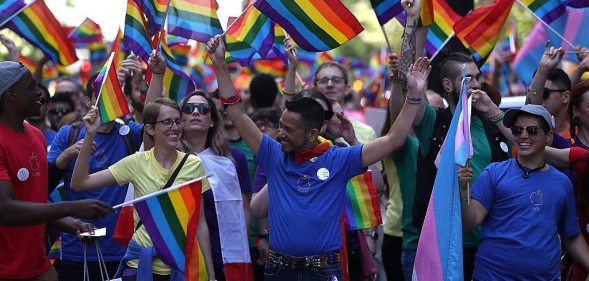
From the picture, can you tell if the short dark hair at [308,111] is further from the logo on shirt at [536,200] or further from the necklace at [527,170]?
the logo on shirt at [536,200]

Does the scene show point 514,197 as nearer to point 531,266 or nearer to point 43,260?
point 531,266

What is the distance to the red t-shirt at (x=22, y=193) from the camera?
217 inches

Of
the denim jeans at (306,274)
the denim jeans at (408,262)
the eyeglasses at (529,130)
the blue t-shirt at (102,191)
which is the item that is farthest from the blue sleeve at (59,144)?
the eyeglasses at (529,130)

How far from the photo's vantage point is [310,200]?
6066 mm

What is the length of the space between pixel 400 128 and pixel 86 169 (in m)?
2.13

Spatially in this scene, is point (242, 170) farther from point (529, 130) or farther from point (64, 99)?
point (64, 99)

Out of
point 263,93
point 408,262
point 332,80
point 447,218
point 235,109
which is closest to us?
point 447,218

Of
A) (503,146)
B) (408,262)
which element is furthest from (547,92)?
(408,262)

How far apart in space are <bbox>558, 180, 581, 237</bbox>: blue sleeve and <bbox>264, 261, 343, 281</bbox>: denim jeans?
1.47m

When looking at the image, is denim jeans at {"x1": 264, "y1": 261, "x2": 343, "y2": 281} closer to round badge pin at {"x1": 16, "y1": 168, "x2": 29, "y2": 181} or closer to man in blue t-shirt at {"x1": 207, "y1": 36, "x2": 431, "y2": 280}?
man in blue t-shirt at {"x1": 207, "y1": 36, "x2": 431, "y2": 280}

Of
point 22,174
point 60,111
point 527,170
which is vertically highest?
point 60,111

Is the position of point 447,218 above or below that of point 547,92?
below

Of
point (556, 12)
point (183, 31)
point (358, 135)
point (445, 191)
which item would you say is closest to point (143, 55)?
point (183, 31)

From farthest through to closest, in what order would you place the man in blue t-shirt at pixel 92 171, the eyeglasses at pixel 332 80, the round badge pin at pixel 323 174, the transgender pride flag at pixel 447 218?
1. the eyeglasses at pixel 332 80
2. the man in blue t-shirt at pixel 92 171
3. the round badge pin at pixel 323 174
4. the transgender pride flag at pixel 447 218
